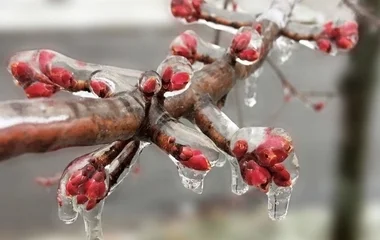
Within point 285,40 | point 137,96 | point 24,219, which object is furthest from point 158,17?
point 137,96

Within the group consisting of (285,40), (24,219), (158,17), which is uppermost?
(285,40)

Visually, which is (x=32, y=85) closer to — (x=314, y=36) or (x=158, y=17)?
(x=314, y=36)

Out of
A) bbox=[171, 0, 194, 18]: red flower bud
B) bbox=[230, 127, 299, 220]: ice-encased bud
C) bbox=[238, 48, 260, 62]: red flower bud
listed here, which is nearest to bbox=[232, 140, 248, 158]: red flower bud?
bbox=[230, 127, 299, 220]: ice-encased bud

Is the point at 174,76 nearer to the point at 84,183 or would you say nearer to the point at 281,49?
the point at 84,183

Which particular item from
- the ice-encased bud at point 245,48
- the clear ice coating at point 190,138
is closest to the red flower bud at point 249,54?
the ice-encased bud at point 245,48

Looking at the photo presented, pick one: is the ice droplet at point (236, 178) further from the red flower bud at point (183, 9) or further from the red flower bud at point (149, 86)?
the red flower bud at point (183, 9)

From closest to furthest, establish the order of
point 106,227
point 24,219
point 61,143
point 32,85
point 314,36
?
point 61,143 < point 32,85 < point 314,36 < point 106,227 < point 24,219
